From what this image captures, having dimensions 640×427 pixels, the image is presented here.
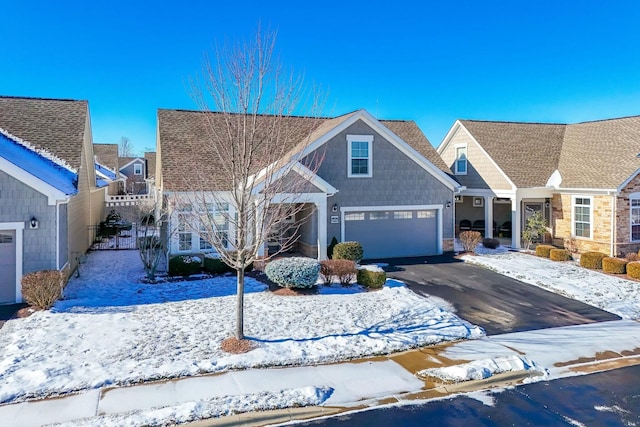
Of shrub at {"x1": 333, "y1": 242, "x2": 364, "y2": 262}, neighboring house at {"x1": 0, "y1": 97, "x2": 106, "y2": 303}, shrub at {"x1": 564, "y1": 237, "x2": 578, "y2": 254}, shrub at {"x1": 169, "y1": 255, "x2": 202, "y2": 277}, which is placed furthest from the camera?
shrub at {"x1": 564, "y1": 237, "x2": 578, "y2": 254}

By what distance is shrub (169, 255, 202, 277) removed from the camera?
15.7m

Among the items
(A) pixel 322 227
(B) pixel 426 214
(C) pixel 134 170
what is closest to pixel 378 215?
(B) pixel 426 214

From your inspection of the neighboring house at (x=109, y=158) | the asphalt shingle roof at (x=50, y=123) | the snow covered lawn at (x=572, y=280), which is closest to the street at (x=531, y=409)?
the snow covered lawn at (x=572, y=280)

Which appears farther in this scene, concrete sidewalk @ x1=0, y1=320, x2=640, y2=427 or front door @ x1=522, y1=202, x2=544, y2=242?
front door @ x1=522, y1=202, x2=544, y2=242

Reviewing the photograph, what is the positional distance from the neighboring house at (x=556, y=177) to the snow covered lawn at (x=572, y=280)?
2.83 meters

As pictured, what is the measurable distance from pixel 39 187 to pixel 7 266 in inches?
94.7

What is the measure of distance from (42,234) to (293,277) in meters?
7.24

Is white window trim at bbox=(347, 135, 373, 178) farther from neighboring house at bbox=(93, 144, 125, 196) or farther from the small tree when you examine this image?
neighboring house at bbox=(93, 144, 125, 196)

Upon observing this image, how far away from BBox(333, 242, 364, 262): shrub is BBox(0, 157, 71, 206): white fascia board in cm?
938

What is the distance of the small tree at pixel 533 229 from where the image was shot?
2145cm

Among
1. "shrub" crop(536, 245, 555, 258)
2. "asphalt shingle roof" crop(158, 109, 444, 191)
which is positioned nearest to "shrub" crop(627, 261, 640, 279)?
"shrub" crop(536, 245, 555, 258)

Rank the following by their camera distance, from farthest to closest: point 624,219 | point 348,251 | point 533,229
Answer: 1. point 533,229
2. point 624,219
3. point 348,251

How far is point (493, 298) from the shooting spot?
1359cm

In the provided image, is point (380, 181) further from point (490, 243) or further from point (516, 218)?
point (516, 218)
